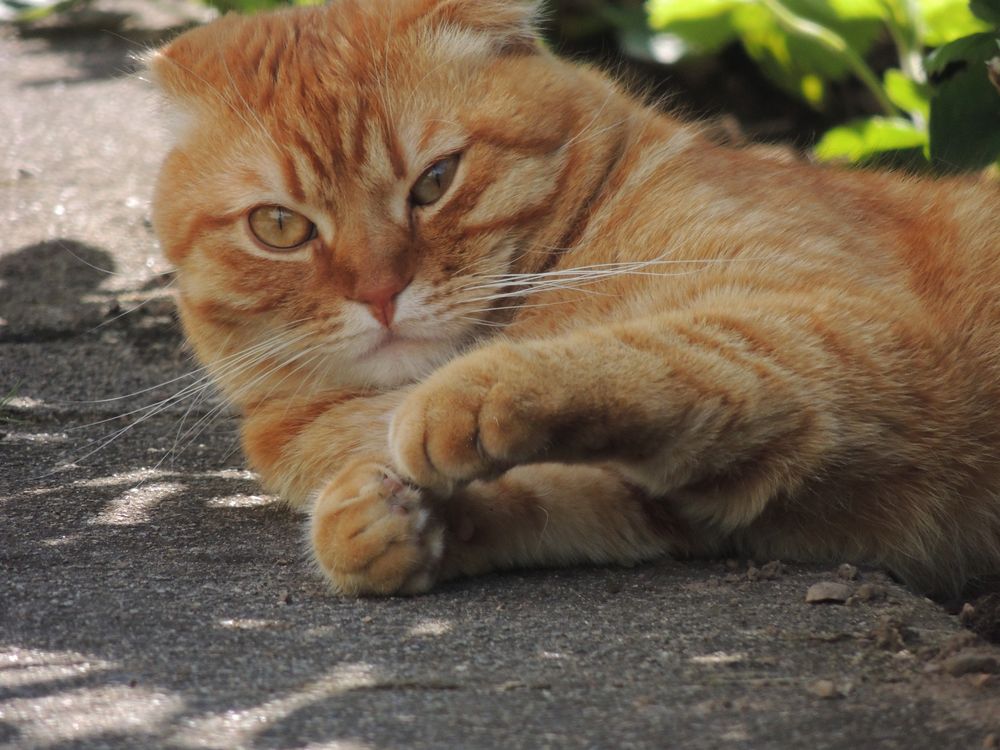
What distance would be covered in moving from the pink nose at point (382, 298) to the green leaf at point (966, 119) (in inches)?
65.3

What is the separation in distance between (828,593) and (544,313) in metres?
0.90

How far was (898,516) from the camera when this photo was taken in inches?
94.9

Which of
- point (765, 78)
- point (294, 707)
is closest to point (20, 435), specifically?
point (294, 707)

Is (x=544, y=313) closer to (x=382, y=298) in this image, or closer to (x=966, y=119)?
(x=382, y=298)

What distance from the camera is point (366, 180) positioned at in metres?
2.65

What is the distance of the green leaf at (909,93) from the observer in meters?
4.29

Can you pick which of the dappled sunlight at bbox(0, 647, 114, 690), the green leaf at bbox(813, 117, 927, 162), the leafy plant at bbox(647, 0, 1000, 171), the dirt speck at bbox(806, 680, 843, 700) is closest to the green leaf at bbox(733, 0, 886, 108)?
the leafy plant at bbox(647, 0, 1000, 171)

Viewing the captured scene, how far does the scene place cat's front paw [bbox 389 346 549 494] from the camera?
1979 mm

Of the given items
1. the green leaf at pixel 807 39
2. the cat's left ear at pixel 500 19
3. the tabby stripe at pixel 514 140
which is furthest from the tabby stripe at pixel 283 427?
the green leaf at pixel 807 39

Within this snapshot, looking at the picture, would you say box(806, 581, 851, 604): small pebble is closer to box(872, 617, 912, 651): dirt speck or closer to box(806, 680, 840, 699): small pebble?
box(872, 617, 912, 651): dirt speck

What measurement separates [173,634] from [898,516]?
1.40m

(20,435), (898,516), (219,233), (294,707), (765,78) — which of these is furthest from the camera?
(765,78)

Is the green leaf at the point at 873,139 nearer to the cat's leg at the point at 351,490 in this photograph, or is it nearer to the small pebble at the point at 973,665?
the cat's leg at the point at 351,490

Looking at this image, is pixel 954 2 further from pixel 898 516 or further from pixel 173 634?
pixel 173 634
